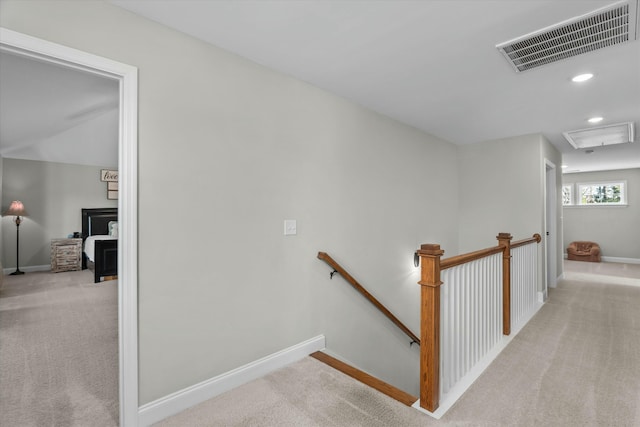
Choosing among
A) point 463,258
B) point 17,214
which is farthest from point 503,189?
point 17,214

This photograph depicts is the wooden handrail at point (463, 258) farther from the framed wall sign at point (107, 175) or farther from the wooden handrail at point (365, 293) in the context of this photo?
the framed wall sign at point (107, 175)

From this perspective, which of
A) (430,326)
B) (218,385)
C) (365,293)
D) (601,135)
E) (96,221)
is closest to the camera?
(430,326)

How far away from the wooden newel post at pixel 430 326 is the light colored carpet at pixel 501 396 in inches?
4.6

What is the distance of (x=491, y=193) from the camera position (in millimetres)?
4746

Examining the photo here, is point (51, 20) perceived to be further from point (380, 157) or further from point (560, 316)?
point (560, 316)

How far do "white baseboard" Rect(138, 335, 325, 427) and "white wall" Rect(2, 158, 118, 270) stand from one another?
6405mm

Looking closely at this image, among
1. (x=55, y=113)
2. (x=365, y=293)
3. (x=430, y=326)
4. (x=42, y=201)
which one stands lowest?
(x=365, y=293)

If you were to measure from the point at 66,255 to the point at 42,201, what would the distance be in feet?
4.05

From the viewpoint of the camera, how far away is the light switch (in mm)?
2512

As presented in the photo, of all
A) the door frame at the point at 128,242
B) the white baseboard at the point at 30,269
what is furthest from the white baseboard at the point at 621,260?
the white baseboard at the point at 30,269

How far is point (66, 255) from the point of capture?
6.12 m

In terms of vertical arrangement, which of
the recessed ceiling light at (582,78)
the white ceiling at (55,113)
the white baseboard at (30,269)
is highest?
the white ceiling at (55,113)

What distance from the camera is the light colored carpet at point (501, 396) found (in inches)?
68.9

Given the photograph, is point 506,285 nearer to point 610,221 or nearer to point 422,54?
point 422,54
